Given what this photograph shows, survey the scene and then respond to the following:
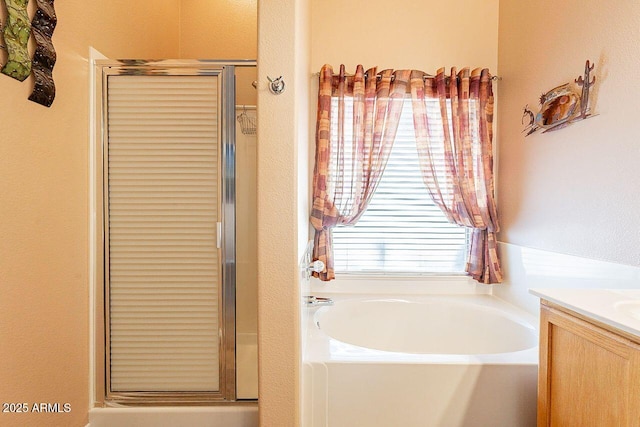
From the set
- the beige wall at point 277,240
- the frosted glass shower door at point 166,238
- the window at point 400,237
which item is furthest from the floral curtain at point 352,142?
the beige wall at point 277,240

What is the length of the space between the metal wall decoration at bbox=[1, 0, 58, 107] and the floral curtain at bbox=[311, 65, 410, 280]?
151 centimetres

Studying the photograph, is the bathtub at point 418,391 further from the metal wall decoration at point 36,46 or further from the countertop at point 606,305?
the metal wall decoration at point 36,46

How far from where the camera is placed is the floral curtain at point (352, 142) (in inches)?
95.8

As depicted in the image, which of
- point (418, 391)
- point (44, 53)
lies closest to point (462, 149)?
A: point (418, 391)

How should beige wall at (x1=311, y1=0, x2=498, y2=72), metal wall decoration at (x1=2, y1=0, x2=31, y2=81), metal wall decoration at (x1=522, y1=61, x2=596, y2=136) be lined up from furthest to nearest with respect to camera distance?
beige wall at (x1=311, y1=0, x2=498, y2=72) → metal wall decoration at (x1=522, y1=61, x2=596, y2=136) → metal wall decoration at (x1=2, y1=0, x2=31, y2=81)

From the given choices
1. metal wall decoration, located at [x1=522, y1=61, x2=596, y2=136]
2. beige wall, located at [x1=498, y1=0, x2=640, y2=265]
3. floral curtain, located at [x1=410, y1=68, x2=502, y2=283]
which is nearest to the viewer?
beige wall, located at [x1=498, y1=0, x2=640, y2=265]

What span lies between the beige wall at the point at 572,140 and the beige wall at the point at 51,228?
2438mm

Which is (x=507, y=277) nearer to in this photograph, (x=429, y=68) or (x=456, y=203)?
(x=456, y=203)

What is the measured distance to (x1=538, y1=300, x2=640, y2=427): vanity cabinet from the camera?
36.1 inches

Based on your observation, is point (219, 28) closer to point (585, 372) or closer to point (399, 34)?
point (399, 34)

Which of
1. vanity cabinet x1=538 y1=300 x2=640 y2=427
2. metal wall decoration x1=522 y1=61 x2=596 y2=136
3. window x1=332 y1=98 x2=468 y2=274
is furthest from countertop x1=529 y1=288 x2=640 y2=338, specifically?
window x1=332 y1=98 x2=468 y2=274

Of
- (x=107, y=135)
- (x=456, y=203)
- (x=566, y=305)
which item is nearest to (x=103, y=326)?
(x=107, y=135)

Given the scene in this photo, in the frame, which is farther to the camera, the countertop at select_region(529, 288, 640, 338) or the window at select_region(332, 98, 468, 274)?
the window at select_region(332, 98, 468, 274)

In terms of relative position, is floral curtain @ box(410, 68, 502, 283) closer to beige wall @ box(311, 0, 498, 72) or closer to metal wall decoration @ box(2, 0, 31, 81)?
beige wall @ box(311, 0, 498, 72)
